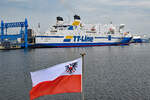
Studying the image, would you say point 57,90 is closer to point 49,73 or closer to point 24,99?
point 49,73

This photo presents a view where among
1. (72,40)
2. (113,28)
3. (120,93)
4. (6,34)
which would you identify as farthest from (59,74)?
(113,28)

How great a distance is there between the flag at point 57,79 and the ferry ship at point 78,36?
60071 millimetres

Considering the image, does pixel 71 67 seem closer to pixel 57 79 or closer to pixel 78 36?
pixel 57 79

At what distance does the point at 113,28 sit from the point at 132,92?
77.3 m

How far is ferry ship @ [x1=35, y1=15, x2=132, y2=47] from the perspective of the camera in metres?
66.4

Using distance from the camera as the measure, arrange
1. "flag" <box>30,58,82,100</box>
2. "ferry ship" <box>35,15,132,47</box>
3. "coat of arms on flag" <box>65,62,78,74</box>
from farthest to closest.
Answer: "ferry ship" <box>35,15,132,47</box>, "coat of arms on flag" <box>65,62,78,74</box>, "flag" <box>30,58,82,100</box>

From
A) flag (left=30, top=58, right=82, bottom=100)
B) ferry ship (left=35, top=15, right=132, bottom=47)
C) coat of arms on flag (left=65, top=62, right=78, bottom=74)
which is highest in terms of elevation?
ferry ship (left=35, top=15, right=132, bottom=47)

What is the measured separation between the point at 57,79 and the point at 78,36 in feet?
216

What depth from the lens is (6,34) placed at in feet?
231

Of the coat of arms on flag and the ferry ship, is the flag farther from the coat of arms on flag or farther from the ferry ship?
the ferry ship

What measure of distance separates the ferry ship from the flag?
6007 cm

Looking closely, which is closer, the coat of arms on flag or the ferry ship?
the coat of arms on flag

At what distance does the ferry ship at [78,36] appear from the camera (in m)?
66.4

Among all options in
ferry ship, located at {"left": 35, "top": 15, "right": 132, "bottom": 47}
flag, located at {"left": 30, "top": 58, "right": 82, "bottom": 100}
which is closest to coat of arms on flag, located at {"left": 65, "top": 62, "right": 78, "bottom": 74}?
flag, located at {"left": 30, "top": 58, "right": 82, "bottom": 100}
